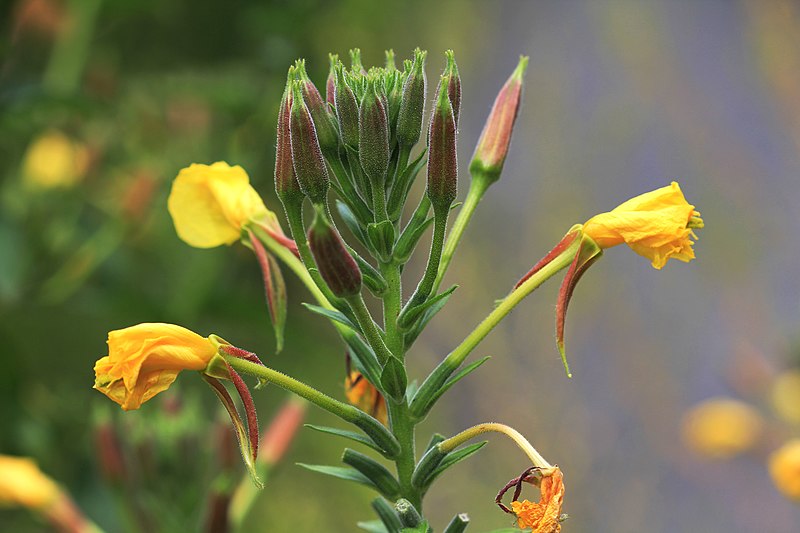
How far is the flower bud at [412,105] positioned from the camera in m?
0.42

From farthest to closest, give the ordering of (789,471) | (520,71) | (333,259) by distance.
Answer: (789,471) → (520,71) → (333,259)

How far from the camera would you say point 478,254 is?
6.89 ft

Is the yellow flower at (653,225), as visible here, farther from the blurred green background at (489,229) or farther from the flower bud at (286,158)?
the blurred green background at (489,229)

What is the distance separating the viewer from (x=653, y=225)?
0.42 metres

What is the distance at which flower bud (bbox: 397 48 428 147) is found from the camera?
422 mm

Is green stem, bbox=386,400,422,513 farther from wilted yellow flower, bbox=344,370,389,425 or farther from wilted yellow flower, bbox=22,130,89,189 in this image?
wilted yellow flower, bbox=22,130,89,189

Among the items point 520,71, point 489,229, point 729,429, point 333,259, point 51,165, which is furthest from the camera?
point 489,229

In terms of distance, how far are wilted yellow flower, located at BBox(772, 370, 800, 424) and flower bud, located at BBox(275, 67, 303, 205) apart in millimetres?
914

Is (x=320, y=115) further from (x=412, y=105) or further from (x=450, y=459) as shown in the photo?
(x=450, y=459)

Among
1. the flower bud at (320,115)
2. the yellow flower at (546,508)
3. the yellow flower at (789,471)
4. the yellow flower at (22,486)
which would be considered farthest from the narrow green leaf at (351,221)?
the yellow flower at (22,486)

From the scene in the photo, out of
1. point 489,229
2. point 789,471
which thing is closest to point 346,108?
point 789,471

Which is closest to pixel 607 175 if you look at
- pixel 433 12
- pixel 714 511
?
pixel 433 12

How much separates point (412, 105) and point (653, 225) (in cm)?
13

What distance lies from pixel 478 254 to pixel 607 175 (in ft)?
1.19
